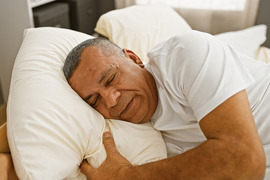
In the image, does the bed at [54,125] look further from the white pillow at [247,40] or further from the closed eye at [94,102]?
the white pillow at [247,40]

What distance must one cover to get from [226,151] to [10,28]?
1.64 m

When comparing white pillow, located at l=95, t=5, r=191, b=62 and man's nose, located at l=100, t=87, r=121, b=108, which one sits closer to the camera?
man's nose, located at l=100, t=87, r=121, b=108

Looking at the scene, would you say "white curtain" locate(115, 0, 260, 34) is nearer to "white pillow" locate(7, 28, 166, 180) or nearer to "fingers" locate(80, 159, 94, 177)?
"white pillow" locate(7, 28, 166, 180)

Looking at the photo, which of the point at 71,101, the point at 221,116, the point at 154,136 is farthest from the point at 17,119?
the point at 221,116

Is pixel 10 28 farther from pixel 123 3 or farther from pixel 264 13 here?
pixel 264 13

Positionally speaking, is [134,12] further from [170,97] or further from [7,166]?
[7,166]

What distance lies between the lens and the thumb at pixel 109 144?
3.28 ft

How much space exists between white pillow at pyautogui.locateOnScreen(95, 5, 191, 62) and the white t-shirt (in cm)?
69

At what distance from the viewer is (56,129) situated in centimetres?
92

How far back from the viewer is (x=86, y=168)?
3.26 feet

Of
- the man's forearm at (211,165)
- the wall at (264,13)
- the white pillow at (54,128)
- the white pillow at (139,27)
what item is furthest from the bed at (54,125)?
the wall at (264,13)

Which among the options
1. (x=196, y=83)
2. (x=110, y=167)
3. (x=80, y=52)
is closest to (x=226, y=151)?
(x=196, y=83)

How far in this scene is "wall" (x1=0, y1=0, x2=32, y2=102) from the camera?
181 cm

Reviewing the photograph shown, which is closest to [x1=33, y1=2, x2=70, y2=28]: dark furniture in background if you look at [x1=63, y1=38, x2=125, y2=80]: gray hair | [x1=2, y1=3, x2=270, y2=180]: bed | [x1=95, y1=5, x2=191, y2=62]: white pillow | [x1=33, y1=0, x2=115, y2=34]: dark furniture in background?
[x1=33, y1=0, x2=115, y2=34]: dark furniture in background
